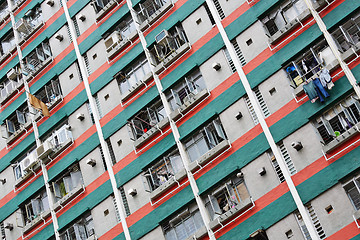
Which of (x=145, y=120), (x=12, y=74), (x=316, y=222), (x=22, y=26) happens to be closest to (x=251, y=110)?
(x=316, y=222)

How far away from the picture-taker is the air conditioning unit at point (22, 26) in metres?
43.2

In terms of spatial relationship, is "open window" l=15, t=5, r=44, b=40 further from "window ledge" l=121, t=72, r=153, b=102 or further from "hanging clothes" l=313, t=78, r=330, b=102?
"hanging clothes" l=313, t=78, r=330, b=102

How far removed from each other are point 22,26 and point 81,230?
1650 cm

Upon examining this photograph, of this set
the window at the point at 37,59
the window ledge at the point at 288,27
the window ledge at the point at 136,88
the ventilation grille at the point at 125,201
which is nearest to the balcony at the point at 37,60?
the window at the point at 37,59

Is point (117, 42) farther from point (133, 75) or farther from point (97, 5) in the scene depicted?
point (97, 5)

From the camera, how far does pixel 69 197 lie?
115 ft

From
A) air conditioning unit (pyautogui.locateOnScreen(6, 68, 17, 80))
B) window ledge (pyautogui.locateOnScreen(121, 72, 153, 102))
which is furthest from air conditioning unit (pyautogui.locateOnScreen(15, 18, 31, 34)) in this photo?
window ledge (pyautogui.locateOnScreen(121, 72, 153, 102))

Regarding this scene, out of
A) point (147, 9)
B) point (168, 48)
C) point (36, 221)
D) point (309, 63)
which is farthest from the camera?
point (147, 9)

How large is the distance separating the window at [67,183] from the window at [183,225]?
7025mm

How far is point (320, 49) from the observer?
29.7 metres

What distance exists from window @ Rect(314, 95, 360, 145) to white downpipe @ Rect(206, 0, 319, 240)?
2176 mm

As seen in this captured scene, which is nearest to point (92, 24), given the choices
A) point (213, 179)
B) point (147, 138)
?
point (147, 138)

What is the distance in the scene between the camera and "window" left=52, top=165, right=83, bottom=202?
35.8 m

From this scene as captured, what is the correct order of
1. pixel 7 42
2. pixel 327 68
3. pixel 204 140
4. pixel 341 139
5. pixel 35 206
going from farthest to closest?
pixel 7 42 < pixel 35 206 < pixel 204 140 < pixel 327 68 < pixel 341 139
